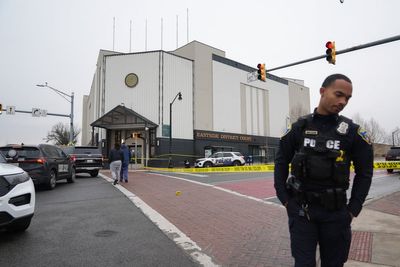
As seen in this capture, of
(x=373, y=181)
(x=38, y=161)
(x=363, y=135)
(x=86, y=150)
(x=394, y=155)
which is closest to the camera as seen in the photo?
(x=363, y=135)

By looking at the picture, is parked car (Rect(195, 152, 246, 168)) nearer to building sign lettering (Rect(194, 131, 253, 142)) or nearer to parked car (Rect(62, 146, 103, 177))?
building sign lettering (Rect(194, 131, 253, 142))

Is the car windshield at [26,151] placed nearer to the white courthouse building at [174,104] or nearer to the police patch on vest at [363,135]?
the police patch on vest at [363,135]

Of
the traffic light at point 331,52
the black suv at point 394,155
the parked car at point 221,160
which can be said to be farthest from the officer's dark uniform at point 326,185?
the parked car at point 221,160

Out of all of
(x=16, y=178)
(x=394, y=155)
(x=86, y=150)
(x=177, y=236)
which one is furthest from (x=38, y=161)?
(x=394, y=155)

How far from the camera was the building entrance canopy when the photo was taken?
34.0 meters

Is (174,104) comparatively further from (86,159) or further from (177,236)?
(177,236)

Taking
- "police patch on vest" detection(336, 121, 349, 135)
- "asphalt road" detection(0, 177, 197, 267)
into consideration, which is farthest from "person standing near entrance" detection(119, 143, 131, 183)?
"police patch on vest" detection(336, 121, 349, 135)

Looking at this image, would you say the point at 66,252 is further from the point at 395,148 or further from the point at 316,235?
the point at 395,148

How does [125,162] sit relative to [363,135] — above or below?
below

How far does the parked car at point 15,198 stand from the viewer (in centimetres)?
464

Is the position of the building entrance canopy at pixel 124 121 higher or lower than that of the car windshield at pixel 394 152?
higher

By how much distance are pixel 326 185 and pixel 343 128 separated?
1.56 feet

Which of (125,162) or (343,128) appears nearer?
(343,128)

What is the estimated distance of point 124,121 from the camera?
117 ft
